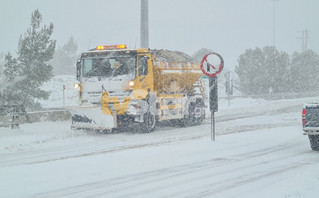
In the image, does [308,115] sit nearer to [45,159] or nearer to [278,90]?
[45,159]

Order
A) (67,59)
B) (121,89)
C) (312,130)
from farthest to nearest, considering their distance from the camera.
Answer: (67,59), (121,89), (312,130)

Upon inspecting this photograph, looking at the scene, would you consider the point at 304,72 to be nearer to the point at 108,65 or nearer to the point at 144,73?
the point at 144,73

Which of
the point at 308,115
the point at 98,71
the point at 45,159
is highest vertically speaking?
the point at 98,71

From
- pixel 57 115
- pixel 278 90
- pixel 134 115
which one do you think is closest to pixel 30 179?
pixel 134 115

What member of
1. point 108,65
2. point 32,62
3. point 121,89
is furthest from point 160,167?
point 32,62

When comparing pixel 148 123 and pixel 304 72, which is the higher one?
pixel 304 72

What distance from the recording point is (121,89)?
1577 centimetres

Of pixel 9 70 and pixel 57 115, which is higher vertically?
pixel 9 70

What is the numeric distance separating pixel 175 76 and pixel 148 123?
2.88 meters

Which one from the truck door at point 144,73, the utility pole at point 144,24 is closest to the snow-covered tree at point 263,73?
the utility pole at point 144,24

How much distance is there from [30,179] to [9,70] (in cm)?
2058

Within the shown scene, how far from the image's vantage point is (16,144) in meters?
13.5

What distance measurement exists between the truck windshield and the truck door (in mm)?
216

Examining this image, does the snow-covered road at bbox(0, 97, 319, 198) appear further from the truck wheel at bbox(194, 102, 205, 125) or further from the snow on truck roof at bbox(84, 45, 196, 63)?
the truck wheel at bbox(194, 102, 205, 125)
